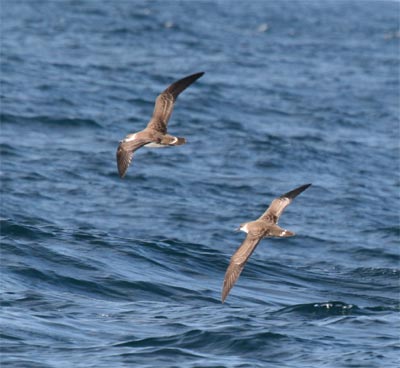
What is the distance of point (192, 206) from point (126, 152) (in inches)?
338

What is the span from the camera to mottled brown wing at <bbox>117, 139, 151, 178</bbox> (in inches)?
442

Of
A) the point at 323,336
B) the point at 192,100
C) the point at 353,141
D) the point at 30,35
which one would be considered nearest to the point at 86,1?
the point at 30,35

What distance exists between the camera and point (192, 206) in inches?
784

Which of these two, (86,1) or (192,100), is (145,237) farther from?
(86,1)

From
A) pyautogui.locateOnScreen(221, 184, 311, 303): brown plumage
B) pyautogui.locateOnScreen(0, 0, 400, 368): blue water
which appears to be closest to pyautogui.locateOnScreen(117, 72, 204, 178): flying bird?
pyautogui.locateOnScreen(221, 184, 311, 303): brown plumage

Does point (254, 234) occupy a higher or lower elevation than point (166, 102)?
lower

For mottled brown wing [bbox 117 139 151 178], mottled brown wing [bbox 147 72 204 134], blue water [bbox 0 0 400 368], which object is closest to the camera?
mottled brown wing [bbox 117 139 151 178]

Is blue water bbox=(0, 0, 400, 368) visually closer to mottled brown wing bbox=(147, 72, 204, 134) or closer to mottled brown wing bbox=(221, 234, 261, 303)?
mottled brown wing bbox=(221, 234, 261, 303)

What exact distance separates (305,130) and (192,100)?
4008 mm

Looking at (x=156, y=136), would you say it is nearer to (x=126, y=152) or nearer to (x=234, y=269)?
(x=126, y=152)

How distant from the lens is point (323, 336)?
41.8 ft

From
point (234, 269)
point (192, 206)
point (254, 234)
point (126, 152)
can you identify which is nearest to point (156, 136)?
point (126, 152)

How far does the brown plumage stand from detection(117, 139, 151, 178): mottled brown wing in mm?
1413

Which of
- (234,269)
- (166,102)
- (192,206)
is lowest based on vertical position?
(192,206)
